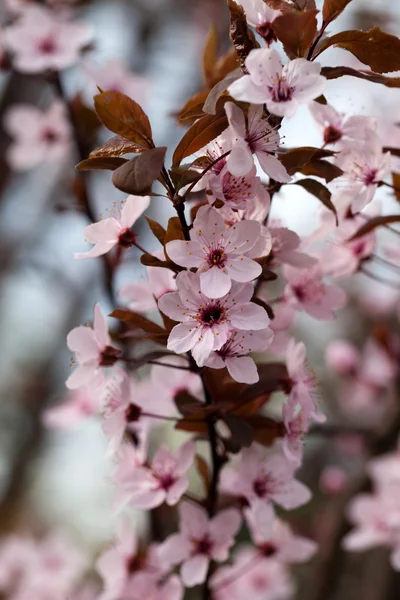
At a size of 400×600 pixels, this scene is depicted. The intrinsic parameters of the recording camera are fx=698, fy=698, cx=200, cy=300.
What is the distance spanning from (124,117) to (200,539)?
1.63ft

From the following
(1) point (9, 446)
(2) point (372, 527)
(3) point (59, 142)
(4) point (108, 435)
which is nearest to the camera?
(4) point (108, 435)

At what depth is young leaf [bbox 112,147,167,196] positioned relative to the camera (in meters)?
0.62

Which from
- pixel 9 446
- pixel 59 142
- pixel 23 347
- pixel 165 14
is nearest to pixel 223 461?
pixel 59 142

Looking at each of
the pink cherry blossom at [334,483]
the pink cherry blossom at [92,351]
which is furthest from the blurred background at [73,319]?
the pink cherry blossom at [92,351]

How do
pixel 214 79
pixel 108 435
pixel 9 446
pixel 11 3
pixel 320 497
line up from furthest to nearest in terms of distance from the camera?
pixel 9 446, pixel 320 497, pixel 11 3, pixel 214 79, pixel 108 435

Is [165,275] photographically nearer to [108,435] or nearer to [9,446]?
[108,435]

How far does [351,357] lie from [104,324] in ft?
4.01

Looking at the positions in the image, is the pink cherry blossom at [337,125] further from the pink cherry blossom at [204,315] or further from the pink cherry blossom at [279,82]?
the pink cherry blossom at [204,315]

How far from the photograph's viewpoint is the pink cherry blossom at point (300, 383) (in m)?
0.75

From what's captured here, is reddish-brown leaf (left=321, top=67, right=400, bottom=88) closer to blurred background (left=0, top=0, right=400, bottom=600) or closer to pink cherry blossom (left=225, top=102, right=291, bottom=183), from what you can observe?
pink cherry blossom (left=225, top=102, right=291, bottom=183)

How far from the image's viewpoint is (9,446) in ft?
10.4

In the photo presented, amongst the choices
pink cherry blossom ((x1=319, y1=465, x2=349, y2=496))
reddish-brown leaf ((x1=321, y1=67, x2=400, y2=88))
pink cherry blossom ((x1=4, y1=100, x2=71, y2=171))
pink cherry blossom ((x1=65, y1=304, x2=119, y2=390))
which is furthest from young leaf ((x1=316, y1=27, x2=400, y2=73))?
Result: pink cherry blossom ((x1=319, y1=465, x2=349, y2=496))

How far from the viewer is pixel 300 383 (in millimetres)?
768

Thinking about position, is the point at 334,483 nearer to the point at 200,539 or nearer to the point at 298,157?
the point at 200,539
